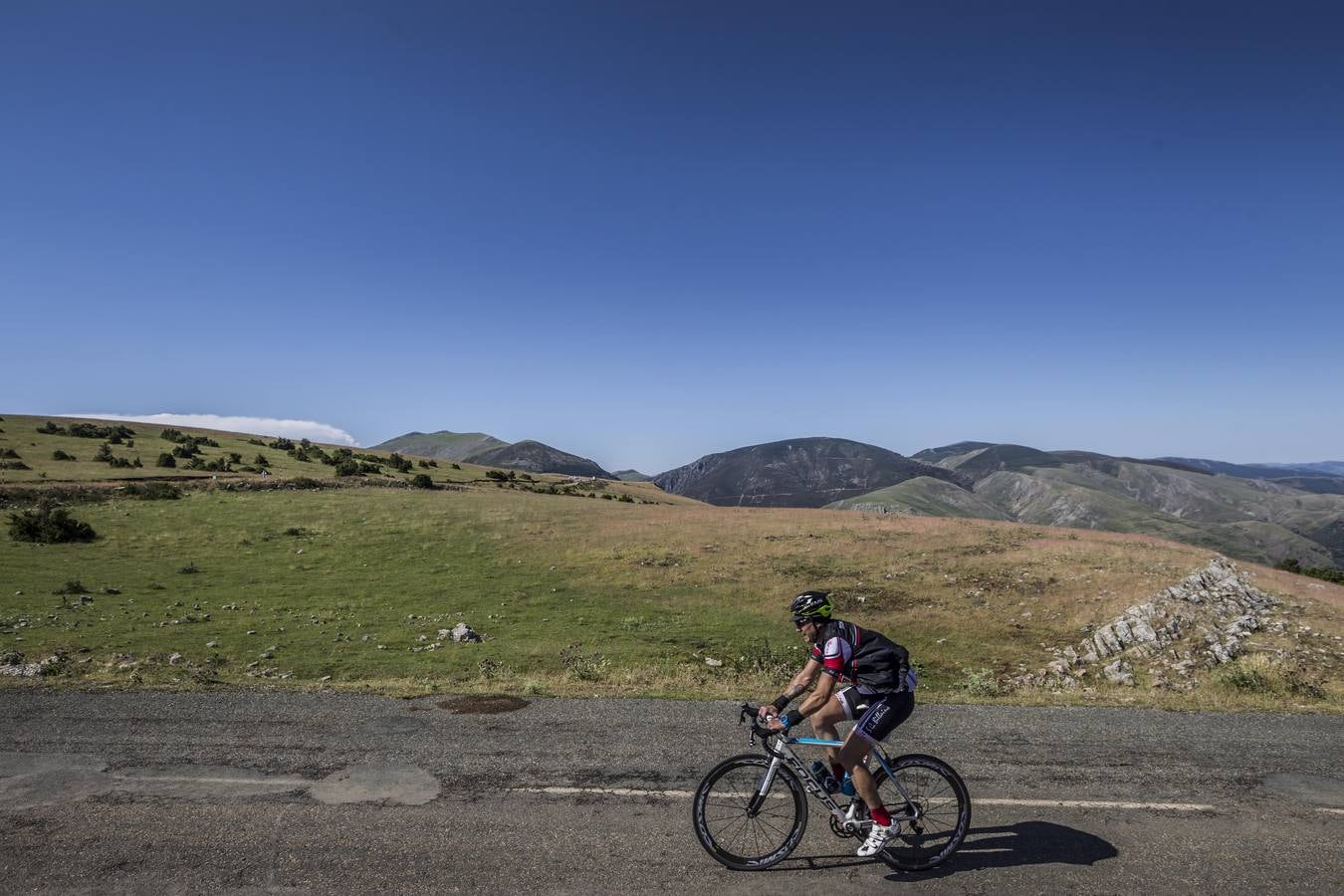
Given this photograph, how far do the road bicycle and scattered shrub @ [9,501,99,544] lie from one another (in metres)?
41.6

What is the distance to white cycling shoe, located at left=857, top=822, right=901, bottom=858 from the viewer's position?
24.3ft

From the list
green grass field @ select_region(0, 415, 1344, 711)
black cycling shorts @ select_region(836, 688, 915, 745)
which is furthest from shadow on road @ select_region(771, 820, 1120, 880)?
green grass field @ select_region(0, 415, 1344, 711)

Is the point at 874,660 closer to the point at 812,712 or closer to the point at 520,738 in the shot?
the point at 812,712

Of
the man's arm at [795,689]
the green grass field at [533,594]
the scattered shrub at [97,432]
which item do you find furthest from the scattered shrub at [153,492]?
the man's arm at [795,689]

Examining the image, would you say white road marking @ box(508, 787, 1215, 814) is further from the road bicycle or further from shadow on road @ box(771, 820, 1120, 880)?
the road bicycle

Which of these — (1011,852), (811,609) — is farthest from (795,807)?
(1011,852)

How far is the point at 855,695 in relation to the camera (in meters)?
7.60

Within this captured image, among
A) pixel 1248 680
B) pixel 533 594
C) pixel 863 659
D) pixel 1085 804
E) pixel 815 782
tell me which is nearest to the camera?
pixel 863 659

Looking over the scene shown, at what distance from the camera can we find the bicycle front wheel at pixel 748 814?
7.55m

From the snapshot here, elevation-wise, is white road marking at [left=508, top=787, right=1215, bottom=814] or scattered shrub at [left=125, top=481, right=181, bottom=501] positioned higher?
scattered shrub at [left=125, top=481, right=181, bottom=501]

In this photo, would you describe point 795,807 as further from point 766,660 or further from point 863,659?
point 766,660

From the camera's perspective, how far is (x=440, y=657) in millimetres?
22031

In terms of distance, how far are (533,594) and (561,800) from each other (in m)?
24.0

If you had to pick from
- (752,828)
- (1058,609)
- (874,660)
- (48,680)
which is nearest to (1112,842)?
(874,660)
